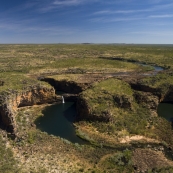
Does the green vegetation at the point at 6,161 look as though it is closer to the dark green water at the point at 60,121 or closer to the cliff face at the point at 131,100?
the dark green water at the point at 60,121

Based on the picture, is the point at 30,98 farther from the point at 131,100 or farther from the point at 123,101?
the point at 131,100

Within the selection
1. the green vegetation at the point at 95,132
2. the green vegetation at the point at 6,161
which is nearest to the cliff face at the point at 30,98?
the green vegetation at the point at 95,132

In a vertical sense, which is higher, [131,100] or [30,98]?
[131,100]

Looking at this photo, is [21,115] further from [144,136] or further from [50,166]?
[144,136]

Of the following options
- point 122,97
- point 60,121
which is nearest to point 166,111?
point 122,97

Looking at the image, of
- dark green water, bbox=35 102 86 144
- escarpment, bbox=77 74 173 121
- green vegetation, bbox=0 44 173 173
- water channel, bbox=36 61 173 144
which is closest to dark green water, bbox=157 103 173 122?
water channel, bbox=36 61 173 144
